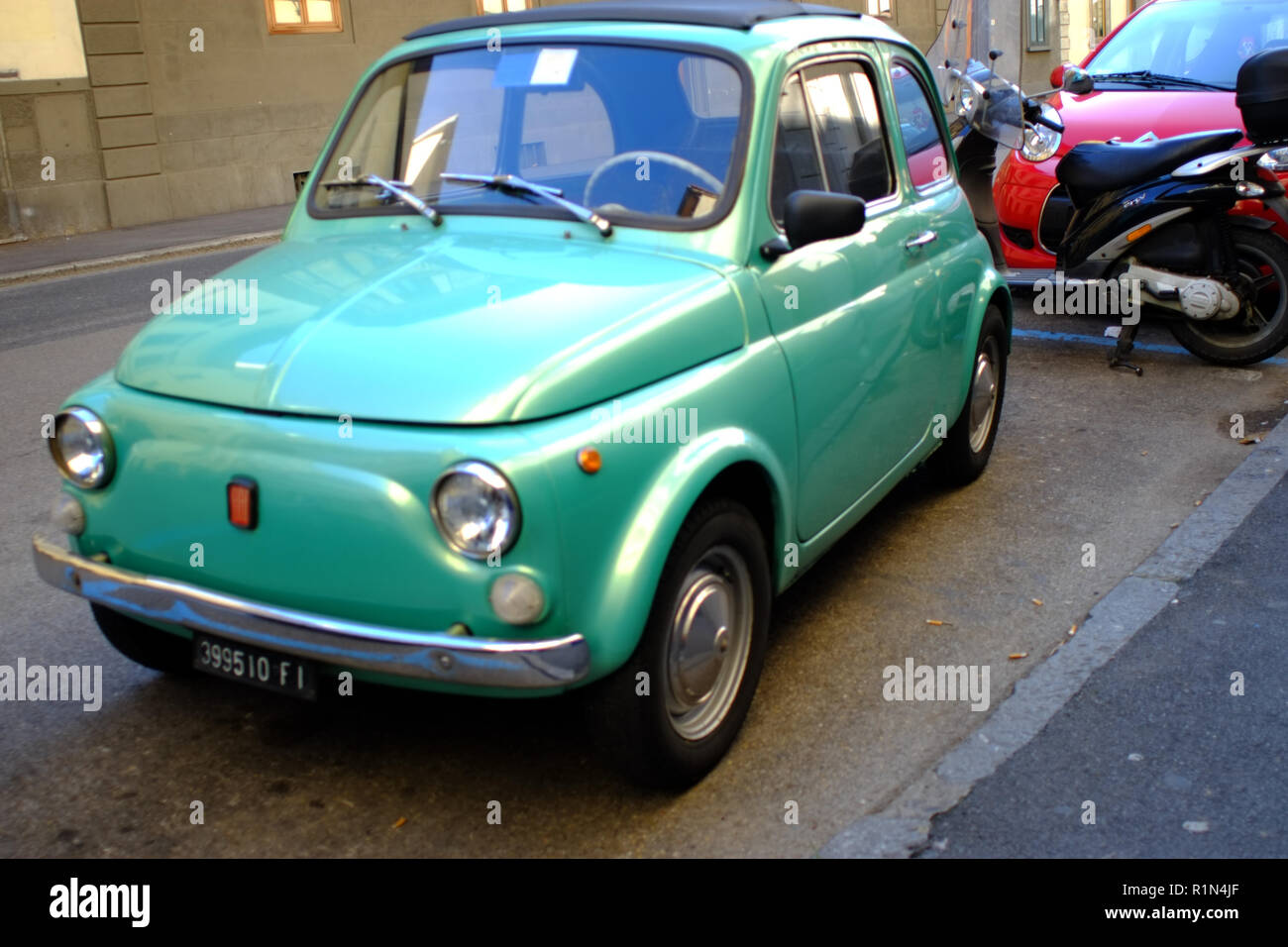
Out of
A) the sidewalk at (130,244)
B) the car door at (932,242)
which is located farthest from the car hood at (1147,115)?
the sidewalk at (130,244)

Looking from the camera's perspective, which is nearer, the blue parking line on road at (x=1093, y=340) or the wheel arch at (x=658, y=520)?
the wheel arch at (x=658, y=520)

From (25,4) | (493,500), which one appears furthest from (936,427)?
(25,4)

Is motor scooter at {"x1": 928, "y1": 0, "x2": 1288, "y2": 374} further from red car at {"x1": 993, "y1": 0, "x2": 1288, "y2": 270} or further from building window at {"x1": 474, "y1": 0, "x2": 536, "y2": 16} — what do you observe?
building window at {"x1": 474, "y1": 0, "x2": 536, "y2": 16}

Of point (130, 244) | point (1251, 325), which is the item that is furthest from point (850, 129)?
point (130, 244)

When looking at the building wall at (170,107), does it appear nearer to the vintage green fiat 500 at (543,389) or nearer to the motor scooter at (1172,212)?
the motor scooter at (1172,212)

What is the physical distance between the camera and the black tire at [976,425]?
5.50m

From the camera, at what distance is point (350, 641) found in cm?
295

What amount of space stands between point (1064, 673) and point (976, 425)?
6.14 feet

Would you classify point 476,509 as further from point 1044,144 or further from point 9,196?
point 9,196

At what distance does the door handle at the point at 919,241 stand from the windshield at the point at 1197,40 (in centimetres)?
477

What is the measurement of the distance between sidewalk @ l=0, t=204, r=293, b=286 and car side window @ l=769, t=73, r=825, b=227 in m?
11.1

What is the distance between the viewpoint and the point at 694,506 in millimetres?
3293
